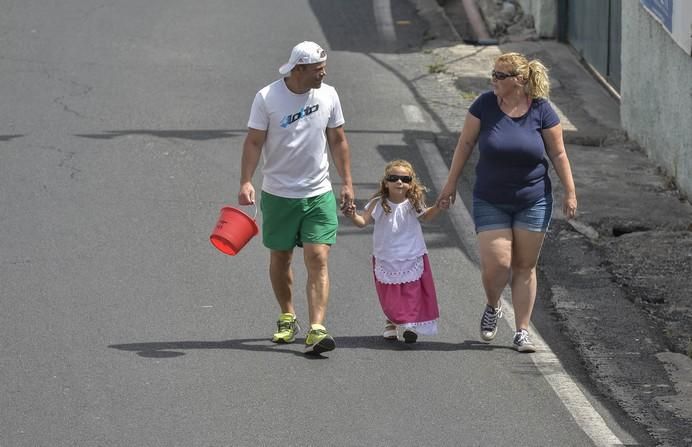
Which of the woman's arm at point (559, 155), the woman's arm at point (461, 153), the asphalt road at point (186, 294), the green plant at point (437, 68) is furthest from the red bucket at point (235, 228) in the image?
the green plant at point (437, 68)

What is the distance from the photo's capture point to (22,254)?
10.6m

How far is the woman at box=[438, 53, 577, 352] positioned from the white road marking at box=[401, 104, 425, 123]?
665 cm

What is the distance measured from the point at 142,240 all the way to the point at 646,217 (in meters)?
4.50

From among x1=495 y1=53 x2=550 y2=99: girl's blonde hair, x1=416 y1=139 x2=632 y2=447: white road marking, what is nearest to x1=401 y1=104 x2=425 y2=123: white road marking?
x1=416 y1=139 x2=632 y2=447: white road marking

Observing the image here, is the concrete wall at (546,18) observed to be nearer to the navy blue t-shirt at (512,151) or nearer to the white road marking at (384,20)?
the white road marking at (384,20)

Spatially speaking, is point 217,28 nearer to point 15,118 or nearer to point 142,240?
point 15,118

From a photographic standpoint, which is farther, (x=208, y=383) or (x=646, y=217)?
(x=646, y=217)

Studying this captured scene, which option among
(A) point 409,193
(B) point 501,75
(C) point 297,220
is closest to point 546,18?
(A) point 409,193

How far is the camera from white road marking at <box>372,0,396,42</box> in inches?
792

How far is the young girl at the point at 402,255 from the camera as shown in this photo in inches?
348

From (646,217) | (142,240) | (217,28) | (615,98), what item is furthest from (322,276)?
(217,28)

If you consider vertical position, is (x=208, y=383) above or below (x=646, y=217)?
above

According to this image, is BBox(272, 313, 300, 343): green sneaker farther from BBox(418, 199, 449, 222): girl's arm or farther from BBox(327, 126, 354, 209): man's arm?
BBox(418, 199, 449, 222): girl's arm

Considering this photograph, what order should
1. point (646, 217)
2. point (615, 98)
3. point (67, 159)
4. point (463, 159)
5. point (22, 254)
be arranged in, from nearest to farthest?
point (463, 159) → point (22, 254) → point (646, 217) → point (67, 159) → point (615, 98)
